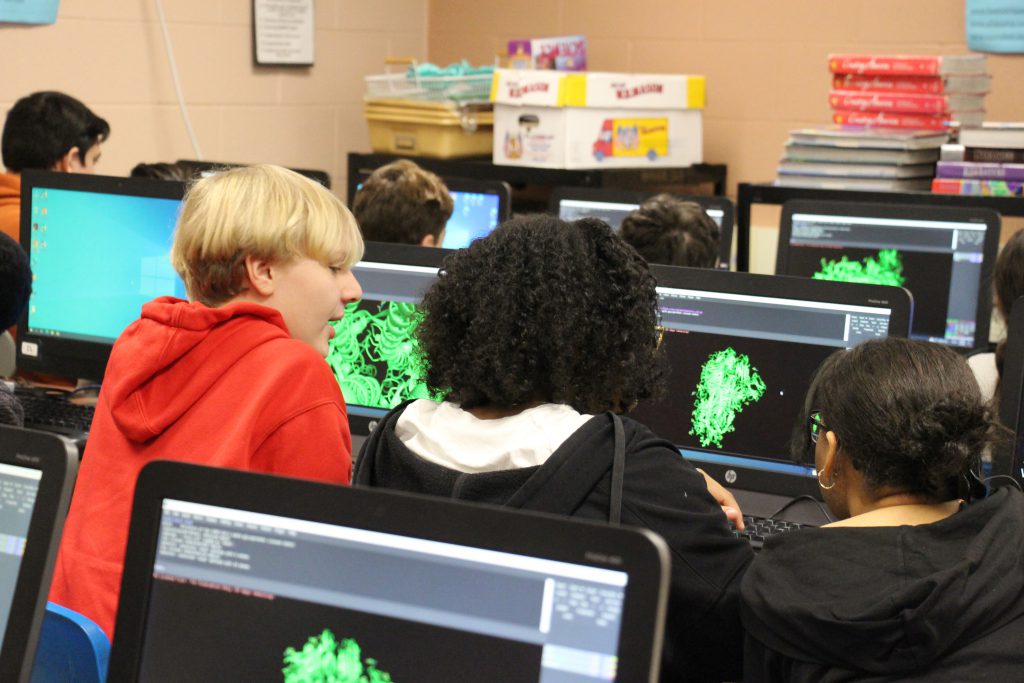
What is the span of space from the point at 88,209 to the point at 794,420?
1.41m

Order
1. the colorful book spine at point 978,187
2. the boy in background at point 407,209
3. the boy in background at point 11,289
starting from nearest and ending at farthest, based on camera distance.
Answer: the boy in background at point 11,289, the boy in background at point 407,209, the colorful book spine at point 978,187

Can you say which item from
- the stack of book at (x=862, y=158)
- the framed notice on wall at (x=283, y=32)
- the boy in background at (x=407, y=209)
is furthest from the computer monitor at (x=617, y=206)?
the framed notice on wall at (x=283, y=32)

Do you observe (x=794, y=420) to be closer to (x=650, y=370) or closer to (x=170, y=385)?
(x=650, y=370)

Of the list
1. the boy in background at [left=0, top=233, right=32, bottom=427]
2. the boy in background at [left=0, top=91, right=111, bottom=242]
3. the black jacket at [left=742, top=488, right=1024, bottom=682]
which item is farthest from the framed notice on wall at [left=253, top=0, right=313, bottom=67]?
the black jacket at [left=742, top=488, right=1024, bottom=682]

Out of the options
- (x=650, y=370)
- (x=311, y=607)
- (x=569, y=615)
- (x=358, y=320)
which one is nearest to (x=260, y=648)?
(x=311, y=607)

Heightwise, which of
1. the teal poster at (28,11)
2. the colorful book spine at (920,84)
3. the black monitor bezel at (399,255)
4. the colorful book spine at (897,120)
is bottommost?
the black monitor bezel at (399,255)

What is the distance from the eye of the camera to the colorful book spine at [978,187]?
3.30 m

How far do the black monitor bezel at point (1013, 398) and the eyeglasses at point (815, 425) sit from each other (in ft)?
0.86

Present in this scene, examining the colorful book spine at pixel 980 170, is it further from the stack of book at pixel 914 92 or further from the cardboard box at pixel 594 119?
the cardboard box at pixel 594 119

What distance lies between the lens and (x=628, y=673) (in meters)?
0.73

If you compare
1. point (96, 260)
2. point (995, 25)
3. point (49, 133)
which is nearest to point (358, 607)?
point (96, 260)

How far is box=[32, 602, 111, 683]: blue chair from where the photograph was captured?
3.68ft

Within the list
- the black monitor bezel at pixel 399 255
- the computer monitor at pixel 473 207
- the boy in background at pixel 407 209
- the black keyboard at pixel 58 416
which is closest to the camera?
the black monitor bezel at pixel 399 255

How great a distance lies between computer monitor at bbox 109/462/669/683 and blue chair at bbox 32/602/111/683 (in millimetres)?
280
